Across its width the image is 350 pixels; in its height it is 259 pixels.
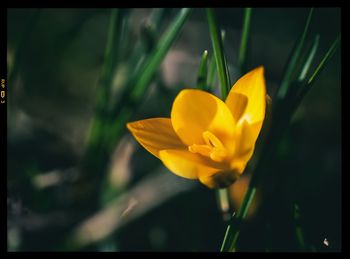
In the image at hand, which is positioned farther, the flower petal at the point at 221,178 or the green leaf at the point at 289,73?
the green leaf at the point at 289,73

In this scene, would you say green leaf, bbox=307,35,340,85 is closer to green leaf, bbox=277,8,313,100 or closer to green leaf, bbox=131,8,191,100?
green leaf, bbox=277,8,313,100

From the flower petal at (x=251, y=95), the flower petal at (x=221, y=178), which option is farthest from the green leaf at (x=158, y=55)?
the flower petal at (x=221, y=178)

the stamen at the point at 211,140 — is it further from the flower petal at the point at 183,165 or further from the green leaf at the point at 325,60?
the green leaf at the point at 325,60

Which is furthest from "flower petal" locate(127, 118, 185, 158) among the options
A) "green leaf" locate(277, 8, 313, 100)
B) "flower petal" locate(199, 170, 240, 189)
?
"green leaf" locate(277, 8, 313, 100)

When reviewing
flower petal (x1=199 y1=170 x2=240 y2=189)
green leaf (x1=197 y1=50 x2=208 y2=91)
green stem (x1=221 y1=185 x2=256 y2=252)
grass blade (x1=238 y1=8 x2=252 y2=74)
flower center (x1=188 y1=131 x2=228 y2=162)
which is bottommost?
green stem (x1=221 y1=185 x2=256 y2=252)

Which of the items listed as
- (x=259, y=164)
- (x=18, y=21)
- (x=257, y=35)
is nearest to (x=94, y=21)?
(x=18, y=21)

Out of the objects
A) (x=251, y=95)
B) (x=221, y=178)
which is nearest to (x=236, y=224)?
(x=221, y=178)

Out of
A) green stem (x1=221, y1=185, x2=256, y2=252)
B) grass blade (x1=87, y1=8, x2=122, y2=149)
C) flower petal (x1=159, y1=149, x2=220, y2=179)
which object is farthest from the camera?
grass blade (x1=87, y1=8, x2=122, y2=149)

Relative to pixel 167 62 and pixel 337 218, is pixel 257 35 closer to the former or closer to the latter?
pixel 167 62
